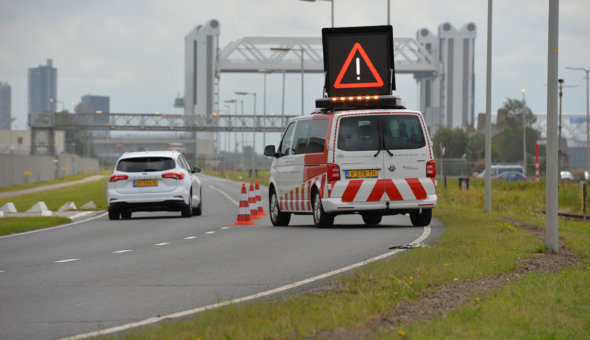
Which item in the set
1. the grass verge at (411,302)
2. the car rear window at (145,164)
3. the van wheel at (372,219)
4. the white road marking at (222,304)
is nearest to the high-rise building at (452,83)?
the car rear window at (145,164)

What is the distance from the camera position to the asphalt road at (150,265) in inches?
336

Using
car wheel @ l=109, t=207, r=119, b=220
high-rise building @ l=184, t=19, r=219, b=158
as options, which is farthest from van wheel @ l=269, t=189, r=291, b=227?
high-rise building @ l=184, t=19, r=219, b=158

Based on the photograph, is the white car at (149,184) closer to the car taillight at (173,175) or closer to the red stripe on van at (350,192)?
the car taillight at (173,175)

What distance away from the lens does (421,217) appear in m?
19.4

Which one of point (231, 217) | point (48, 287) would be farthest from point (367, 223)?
point (48, 287)

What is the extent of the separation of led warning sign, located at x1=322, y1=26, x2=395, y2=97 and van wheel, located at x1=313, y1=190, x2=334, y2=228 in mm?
3755

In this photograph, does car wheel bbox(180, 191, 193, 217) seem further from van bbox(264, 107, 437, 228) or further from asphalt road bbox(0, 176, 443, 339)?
van bbox(264, 107, 437, 228)

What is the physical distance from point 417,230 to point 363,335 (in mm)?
11871

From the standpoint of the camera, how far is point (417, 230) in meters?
18.1

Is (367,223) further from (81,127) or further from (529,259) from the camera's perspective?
(81,127)

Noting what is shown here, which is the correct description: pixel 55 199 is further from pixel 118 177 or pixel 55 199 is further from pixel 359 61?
pixel 359 61

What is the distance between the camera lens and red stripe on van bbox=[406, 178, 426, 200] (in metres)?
18.4

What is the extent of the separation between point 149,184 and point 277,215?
4529 millimetres

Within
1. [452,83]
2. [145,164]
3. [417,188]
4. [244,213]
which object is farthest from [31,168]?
[452,83]
